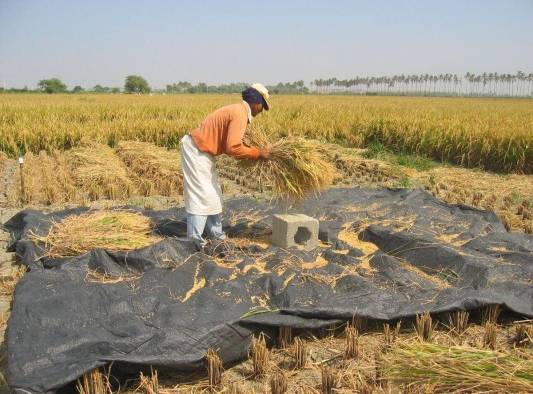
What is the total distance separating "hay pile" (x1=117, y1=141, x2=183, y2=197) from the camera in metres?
6.83

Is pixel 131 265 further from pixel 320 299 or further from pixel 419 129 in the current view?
pixel 419 129

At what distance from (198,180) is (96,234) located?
1000 millimetres

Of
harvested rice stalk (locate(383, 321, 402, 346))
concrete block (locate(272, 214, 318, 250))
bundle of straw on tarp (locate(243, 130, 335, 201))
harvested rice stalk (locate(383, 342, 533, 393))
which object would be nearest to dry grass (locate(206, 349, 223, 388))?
harvested rice stalk (locate(383, 342, 533, 393))

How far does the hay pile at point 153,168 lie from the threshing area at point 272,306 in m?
1.57

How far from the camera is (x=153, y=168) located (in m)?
7.66

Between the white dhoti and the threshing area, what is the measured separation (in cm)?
38

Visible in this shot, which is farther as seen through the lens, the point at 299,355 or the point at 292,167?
the point at 292,167

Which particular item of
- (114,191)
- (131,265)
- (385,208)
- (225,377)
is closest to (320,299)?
(225,377)

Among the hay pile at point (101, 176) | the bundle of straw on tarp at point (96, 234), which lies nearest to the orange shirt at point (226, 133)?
the bundle of straw on tarp at point (96, 234)

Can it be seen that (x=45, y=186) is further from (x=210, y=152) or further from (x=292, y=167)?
(x=292, y=167)

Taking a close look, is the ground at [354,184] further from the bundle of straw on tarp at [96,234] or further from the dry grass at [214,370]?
the bundle of straw on tarp at [96,234]

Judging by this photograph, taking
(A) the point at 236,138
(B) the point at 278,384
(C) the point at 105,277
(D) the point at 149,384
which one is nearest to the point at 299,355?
(B) the point at 278,384

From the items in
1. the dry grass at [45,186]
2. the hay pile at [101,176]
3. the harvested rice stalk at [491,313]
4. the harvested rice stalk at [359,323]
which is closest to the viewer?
the harvested rice stalk at [359,323]

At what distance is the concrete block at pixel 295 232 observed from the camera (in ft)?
13.3
